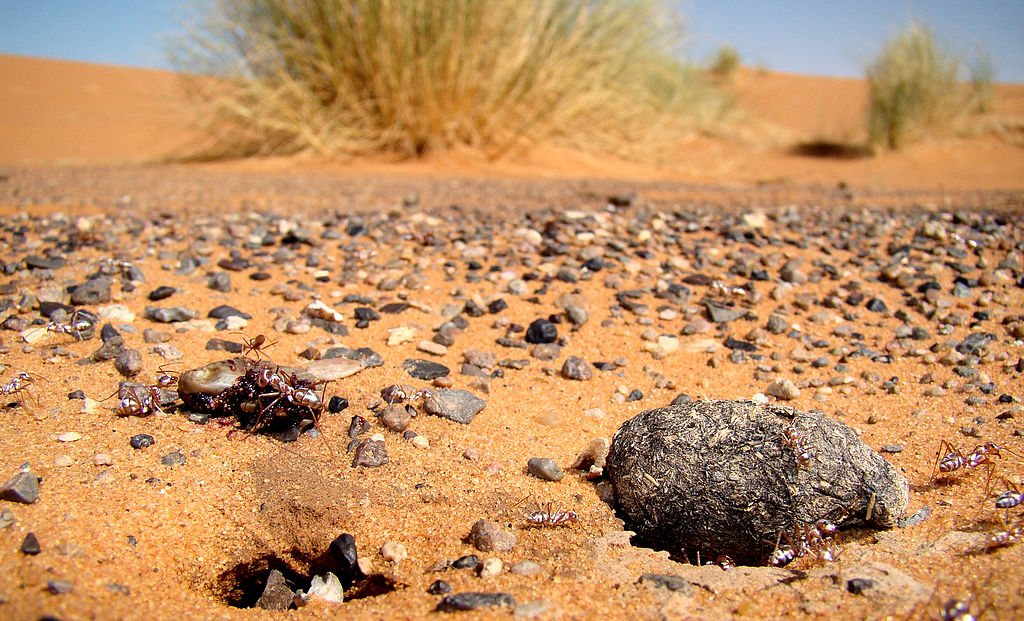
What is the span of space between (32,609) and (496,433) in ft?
3.85

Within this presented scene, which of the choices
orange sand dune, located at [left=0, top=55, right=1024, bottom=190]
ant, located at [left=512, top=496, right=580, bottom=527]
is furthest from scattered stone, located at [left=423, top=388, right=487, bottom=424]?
orange sand dune, located at [left=0, top=55, right=1024, bottom=190]

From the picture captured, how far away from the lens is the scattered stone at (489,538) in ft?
5.21

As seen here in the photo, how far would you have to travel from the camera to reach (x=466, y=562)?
5.03 feet

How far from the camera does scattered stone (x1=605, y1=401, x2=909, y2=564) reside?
1.66m

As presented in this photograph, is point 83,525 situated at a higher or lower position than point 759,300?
lower

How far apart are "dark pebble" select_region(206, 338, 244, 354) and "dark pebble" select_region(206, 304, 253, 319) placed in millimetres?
216

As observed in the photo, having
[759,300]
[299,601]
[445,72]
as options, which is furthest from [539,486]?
[445,72]

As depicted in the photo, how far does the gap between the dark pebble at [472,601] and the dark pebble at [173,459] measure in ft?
2.85

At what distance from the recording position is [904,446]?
2057mm

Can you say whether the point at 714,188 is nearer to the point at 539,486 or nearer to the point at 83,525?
the point at 539,486

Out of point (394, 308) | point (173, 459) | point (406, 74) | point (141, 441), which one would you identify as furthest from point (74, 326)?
point (406, 74)

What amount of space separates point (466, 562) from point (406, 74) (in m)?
5.98

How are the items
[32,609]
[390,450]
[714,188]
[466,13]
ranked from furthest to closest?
1. [466,13]
2. [714,188]
3. [390,450]
4. [32,609]

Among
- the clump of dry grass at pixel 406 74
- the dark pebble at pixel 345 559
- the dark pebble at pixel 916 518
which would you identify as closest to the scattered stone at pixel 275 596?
the dark pebble at pixel 345 559
